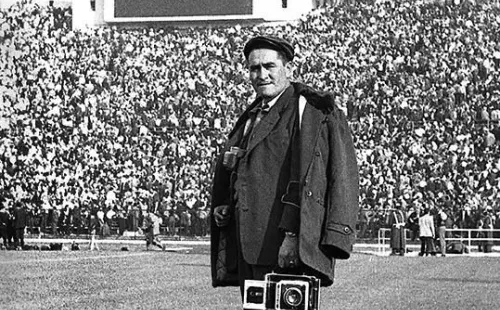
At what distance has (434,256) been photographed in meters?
35.9

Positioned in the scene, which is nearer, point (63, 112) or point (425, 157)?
point (425, 157)

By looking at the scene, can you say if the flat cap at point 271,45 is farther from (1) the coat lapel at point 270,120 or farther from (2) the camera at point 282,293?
(2) the camera at point 282,293

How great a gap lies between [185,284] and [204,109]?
36.7 m

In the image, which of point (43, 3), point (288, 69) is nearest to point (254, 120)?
point (288, 69)

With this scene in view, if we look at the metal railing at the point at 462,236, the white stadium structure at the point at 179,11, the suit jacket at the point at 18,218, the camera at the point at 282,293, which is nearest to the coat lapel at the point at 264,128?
the camera at the point at 282,293

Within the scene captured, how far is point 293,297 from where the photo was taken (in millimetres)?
6230

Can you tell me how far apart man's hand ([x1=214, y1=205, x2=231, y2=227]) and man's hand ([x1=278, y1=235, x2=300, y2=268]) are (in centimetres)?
48

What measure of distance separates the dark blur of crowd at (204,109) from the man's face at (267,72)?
33.9m

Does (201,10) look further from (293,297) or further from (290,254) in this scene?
(293,297)

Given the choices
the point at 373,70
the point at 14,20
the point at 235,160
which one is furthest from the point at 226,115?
the point at 235,160

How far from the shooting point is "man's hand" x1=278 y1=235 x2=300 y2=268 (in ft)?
21.1

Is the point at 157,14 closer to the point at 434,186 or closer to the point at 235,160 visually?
the point at 434,186

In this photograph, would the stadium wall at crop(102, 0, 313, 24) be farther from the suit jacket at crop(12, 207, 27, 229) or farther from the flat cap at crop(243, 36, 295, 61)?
the flat cap at crop(243, 36, 295, 61)

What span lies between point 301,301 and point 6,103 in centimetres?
5627
